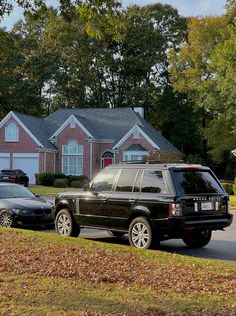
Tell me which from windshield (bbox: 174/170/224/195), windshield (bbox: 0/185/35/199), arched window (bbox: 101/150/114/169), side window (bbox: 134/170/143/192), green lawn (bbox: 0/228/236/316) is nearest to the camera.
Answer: green lawn (bbox: 0/228/236/316)

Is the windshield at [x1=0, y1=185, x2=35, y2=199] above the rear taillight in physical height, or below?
above

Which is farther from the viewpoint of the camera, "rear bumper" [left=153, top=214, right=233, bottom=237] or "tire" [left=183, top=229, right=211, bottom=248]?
"tire" [left=183, top=229, right=211, bottom=248]

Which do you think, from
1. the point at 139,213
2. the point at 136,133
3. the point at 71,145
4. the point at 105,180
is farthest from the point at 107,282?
the point at 71,145

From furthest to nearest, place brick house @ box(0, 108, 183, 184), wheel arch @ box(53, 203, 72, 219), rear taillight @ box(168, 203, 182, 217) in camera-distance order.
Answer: brick house @ box(0, 108, 183, 184)
wheel arch @ box(53, 203, 72, 219)
rear taillight @ box(168, 203, 182, 217)

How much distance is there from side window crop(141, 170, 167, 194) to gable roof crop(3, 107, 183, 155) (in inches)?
1543

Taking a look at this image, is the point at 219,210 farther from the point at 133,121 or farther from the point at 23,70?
the point at 23,70

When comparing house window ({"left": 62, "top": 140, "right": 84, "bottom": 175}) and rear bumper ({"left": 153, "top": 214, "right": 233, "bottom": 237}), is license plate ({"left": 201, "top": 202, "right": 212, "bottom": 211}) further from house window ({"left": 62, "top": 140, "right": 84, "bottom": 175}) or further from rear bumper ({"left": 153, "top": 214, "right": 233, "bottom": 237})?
house window ({"left": 62, "top": 140, "right": 84, "bottom": 175})

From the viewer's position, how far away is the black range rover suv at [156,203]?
455 inches

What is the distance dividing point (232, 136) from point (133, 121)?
32.6ft

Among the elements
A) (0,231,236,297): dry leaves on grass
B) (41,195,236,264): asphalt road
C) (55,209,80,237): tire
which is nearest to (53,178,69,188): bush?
(41,195,236,264): asphalt road

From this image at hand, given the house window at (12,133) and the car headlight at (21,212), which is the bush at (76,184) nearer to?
the house window at (12,133)

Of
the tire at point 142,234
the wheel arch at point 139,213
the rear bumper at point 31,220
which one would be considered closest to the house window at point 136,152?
the rear bumper at point 31,220

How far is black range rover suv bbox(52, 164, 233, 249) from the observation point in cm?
1155

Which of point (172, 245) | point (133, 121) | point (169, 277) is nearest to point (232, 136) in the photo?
point (133, 121)
